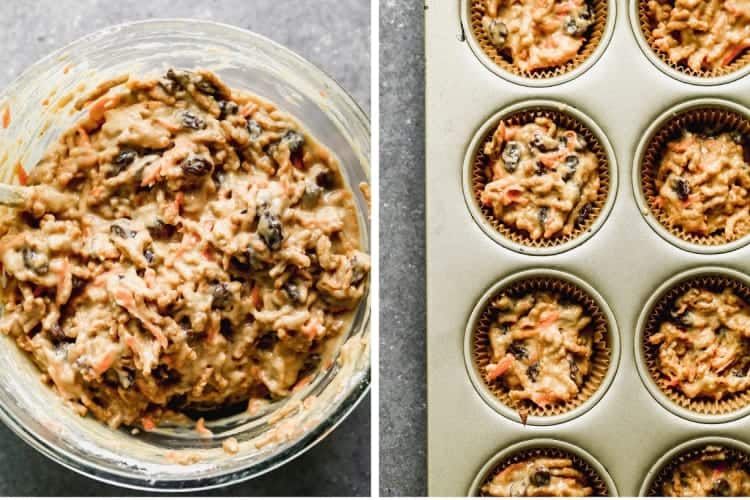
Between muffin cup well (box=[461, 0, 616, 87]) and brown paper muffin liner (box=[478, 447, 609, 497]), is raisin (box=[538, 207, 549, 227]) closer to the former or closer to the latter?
muffin cup well (box=[461, 0, 616, 87])

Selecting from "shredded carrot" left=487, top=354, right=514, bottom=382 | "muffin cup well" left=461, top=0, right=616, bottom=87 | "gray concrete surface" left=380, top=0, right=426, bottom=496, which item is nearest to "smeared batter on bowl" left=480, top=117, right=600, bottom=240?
"muffin cup well" left=461, top=0, right=616, bottom=87

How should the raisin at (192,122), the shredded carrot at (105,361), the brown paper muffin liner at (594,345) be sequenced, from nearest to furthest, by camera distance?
the shredded carrot at (105,361)
the raisin at (192,122)
the brown paper muffin liner at (594,345)

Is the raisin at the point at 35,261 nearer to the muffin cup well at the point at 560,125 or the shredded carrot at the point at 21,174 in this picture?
the shredded carrot at the point at 21,174

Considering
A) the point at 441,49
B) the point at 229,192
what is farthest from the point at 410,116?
the point at 229,192

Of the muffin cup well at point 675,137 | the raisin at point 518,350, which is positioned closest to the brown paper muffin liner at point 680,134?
the muffin cup well at point 675,137

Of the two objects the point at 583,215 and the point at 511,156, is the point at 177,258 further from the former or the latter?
the point at 583,215

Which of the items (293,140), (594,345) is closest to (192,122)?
(293,140)
